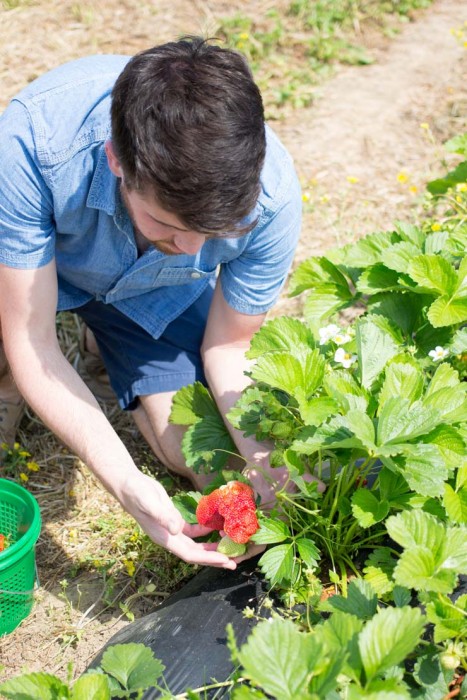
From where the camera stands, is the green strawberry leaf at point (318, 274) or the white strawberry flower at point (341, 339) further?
the green strawberry leaf at point (318, 274)

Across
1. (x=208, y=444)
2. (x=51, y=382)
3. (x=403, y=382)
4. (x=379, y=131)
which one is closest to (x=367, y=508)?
(x=403, y=382)

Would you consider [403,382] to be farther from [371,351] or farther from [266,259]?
[266,259]

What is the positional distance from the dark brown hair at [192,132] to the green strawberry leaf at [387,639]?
2.64 feet

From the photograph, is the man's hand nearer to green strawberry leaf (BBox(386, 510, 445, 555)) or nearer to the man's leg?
green strawberry leaf (BBox(386, 510, 445, 555))

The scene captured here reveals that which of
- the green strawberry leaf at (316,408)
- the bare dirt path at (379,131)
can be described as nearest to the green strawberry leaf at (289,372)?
the green strawberry leaf at (316,408)

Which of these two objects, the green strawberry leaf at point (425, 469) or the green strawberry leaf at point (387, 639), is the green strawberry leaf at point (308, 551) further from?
the green strawberry leaf at point (387, 639)

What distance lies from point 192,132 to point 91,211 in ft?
1.98

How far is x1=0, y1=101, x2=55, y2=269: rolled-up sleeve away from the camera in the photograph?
1.97m

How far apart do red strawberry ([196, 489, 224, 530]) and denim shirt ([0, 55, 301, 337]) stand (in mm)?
611

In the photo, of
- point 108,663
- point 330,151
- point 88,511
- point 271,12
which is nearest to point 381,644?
point 108,663

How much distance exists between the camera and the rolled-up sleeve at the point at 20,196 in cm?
197

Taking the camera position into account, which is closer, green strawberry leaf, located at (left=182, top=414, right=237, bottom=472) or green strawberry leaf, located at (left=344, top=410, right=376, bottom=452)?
green strawberry leaf, located at (left=344, top=410, right=376, bottom=452)

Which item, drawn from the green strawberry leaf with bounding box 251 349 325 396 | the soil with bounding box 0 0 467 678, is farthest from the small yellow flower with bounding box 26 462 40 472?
the green strawberry leaf with bounding box 251 349 325 396

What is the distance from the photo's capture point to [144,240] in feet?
7.25
